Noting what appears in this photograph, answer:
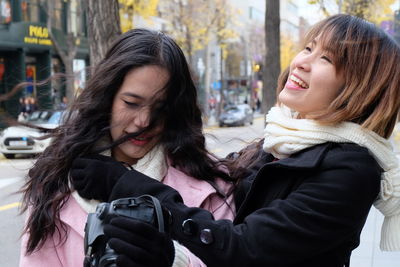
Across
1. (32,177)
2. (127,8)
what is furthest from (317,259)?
(127,8)

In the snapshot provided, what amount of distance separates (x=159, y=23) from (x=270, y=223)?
31052 millimetres

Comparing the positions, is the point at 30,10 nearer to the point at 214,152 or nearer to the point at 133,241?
the point at 214,152

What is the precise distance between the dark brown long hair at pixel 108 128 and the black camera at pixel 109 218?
0.48m

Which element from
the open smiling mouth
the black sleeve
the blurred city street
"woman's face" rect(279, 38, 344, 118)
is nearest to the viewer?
the black sleeve

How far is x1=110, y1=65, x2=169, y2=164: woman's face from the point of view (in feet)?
5.38

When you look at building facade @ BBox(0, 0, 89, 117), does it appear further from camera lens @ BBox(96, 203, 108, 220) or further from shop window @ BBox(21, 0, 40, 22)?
camera lens @ BBox(96, 203, 108, 220)

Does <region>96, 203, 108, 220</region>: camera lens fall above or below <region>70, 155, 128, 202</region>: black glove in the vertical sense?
above

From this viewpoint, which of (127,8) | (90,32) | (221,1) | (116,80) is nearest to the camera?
(116,80)

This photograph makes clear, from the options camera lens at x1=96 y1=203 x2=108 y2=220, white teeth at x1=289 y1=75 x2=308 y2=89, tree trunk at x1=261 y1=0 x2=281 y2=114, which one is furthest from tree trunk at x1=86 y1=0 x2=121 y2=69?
camera lens at x1=96 y1=203 x2=108 y2=220

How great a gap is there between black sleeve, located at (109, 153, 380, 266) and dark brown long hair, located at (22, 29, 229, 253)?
41 centimetres

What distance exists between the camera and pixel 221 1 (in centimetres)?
2823

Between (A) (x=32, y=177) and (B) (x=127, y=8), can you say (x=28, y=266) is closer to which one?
(A) (x=32, y=177)

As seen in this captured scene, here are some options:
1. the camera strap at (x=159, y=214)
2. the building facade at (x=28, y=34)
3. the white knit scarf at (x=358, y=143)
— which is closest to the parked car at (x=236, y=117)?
the building facade at (x=28, y=34)

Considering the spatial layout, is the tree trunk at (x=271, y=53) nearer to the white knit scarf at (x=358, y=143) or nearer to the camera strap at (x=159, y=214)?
the white knit scarf at (x=358, y=143)
